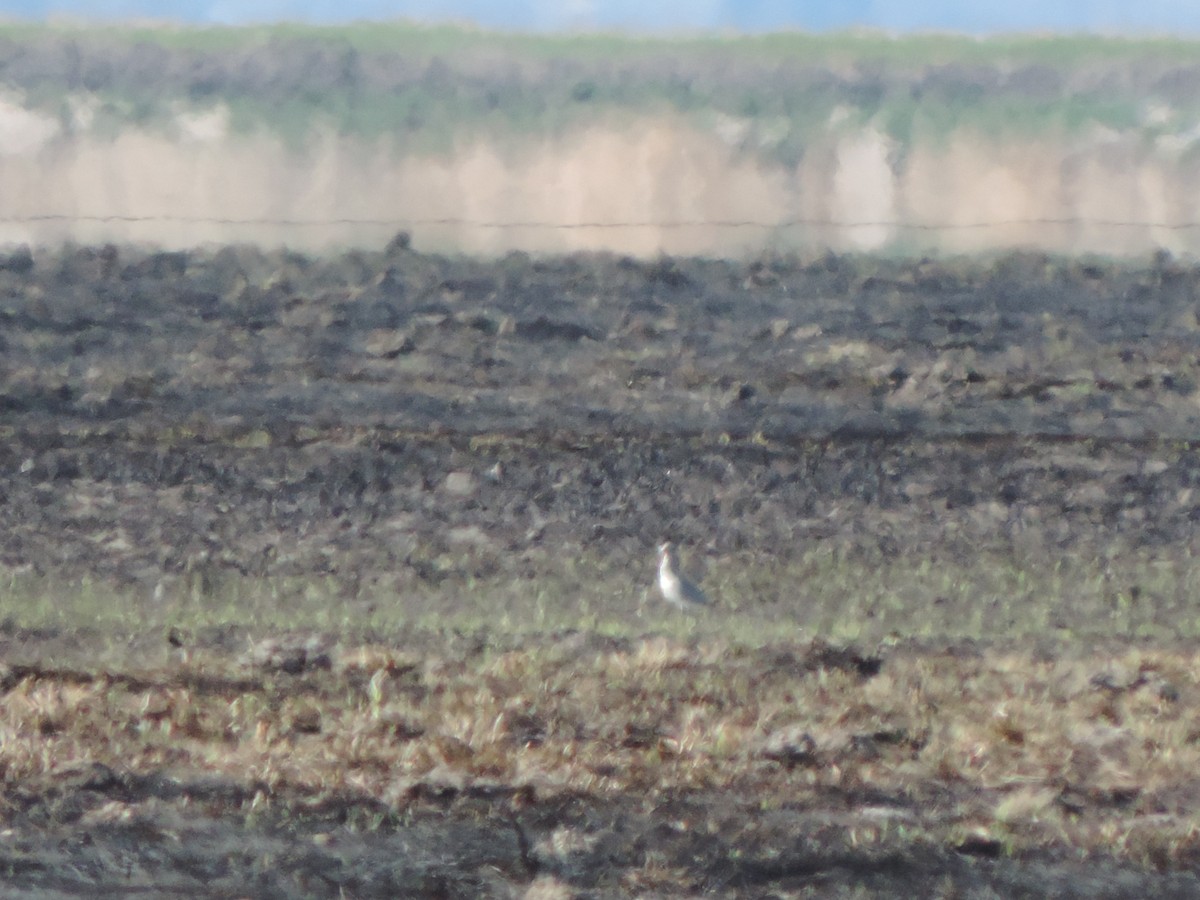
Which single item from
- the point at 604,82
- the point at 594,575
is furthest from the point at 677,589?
the point at 604,82

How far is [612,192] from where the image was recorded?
9219 millimetres

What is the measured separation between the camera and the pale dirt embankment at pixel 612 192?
30.2 ft

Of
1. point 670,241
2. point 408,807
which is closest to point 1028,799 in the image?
point 408,807

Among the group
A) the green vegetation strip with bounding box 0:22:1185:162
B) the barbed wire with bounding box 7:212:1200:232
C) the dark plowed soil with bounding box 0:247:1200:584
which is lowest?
the dark plowed soil with bounding box 0:247:1200:584

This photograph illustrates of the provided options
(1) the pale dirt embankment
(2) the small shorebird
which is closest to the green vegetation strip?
(1) the pale dirt embankment

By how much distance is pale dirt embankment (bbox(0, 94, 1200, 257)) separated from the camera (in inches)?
362

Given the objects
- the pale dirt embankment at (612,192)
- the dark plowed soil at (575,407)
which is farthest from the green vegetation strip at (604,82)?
the dark plowed soil at (575,407)

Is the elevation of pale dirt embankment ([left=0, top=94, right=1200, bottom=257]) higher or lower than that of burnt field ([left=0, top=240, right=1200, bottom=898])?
higher

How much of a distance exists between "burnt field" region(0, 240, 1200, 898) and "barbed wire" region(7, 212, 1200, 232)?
0.22 metres

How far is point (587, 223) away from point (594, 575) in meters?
2.82

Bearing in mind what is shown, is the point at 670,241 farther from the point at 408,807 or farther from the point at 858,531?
the point at 408,807

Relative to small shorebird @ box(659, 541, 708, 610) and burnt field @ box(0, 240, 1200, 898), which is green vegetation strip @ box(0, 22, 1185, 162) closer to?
burnt field @ box(0, 240, 1200, 898)

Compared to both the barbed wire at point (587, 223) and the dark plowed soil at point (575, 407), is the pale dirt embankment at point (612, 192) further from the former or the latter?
the dark plowed soil at point (575, 407)

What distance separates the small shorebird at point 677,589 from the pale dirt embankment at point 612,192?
296cm
